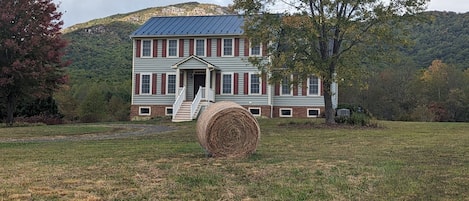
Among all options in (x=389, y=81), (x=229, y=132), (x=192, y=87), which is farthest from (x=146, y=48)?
A: (x=389, y=81)

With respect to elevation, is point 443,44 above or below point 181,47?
above

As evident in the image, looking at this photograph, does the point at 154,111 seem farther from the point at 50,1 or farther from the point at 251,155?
the point at 251,155

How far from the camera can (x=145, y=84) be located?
2989 centimetres

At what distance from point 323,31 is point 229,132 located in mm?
11186

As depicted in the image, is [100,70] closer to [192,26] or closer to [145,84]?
[145,84]

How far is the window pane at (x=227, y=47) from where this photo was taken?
94.3 feet

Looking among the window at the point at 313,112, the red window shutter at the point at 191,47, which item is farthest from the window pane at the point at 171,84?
the window at the point at 313,112

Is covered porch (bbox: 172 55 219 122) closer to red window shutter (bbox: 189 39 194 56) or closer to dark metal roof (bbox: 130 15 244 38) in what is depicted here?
red window shutter (bbox: 189 39 194 56)

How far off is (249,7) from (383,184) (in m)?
14.4

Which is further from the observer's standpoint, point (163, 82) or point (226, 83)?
point (163, 82)

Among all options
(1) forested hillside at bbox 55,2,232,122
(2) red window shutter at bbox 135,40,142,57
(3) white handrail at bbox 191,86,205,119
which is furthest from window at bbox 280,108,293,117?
(1) forested hillside at bbox 55,2,232,122

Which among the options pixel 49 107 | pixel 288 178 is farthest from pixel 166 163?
pixel 49 107

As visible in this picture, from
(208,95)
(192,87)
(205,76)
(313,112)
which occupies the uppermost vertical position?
(205,76)

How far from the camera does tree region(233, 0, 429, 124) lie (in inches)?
730
